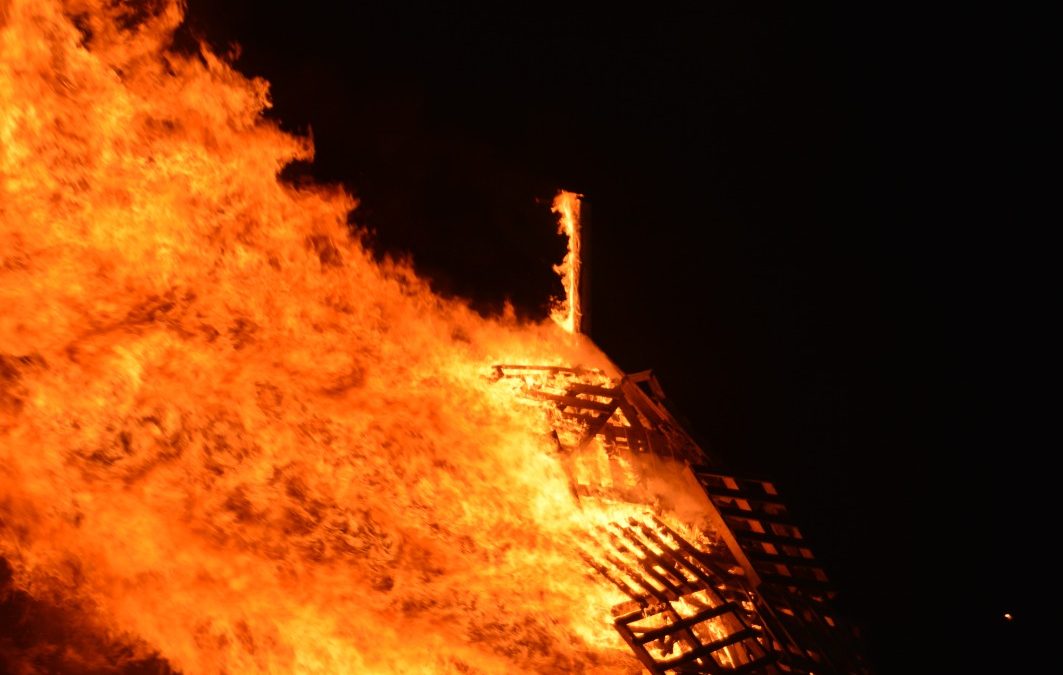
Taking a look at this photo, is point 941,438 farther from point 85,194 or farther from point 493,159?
point 85,194

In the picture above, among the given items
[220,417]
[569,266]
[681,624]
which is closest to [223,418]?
[220,417]

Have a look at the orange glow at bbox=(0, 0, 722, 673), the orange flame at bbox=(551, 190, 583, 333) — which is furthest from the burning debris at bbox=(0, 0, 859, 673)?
the orange flame at bbox=(551, 190, 583, 333)

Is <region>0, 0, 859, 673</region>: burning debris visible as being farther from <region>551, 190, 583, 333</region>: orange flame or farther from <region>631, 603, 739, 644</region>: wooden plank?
<region>551, 190, 583, 333</region>: orange flame

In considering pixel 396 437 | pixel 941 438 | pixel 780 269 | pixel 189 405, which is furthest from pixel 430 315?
pixel 941 438

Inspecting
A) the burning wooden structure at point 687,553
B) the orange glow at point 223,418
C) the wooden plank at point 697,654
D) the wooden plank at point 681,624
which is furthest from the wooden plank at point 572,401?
the wooden plank at point 697,654

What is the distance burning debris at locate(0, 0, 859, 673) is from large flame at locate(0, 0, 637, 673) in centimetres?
1

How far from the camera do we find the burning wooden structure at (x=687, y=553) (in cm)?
399

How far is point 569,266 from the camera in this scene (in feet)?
19.8

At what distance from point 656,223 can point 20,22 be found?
5003mm

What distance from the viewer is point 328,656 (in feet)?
10.7

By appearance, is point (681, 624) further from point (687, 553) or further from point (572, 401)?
point (572, 401)

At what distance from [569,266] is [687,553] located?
8.77 feet

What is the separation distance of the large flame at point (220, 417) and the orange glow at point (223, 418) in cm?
1

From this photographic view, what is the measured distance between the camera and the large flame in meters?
→ 3.17
